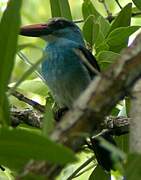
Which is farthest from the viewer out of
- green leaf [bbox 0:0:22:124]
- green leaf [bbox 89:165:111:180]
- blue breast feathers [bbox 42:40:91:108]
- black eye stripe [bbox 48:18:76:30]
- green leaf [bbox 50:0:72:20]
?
black eye stripe [bbox 48:18:76:30]

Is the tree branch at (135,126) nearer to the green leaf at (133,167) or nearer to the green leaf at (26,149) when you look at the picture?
the green leaf at (133,167)

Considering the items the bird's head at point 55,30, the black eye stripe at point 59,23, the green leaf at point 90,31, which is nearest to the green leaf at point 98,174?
the green leaf at point 90,31

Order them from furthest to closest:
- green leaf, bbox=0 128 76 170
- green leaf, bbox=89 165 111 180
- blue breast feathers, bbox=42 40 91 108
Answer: blue breast feathers, bbox=42 40 91 108, green leaf, bbox=89 165 111 180, green leaf, bbox=0 128 76 170

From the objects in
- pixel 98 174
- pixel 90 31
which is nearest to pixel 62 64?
pixel 90 31

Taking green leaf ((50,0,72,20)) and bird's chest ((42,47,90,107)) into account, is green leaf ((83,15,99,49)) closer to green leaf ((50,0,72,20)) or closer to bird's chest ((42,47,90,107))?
green leaf ((50,0,72,20))

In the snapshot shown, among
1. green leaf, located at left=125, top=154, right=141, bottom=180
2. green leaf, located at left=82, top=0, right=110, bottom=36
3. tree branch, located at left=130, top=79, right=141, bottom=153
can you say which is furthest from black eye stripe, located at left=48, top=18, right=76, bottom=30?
green leaf, located at left=125, top=154, right=141, bottom=180

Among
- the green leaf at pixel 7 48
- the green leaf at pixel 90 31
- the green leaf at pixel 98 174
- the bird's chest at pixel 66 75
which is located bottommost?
the green leaf at pixel 98 174

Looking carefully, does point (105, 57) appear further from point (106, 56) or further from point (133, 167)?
point (133, 167)

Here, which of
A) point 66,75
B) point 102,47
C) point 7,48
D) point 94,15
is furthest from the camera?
point 66,75
